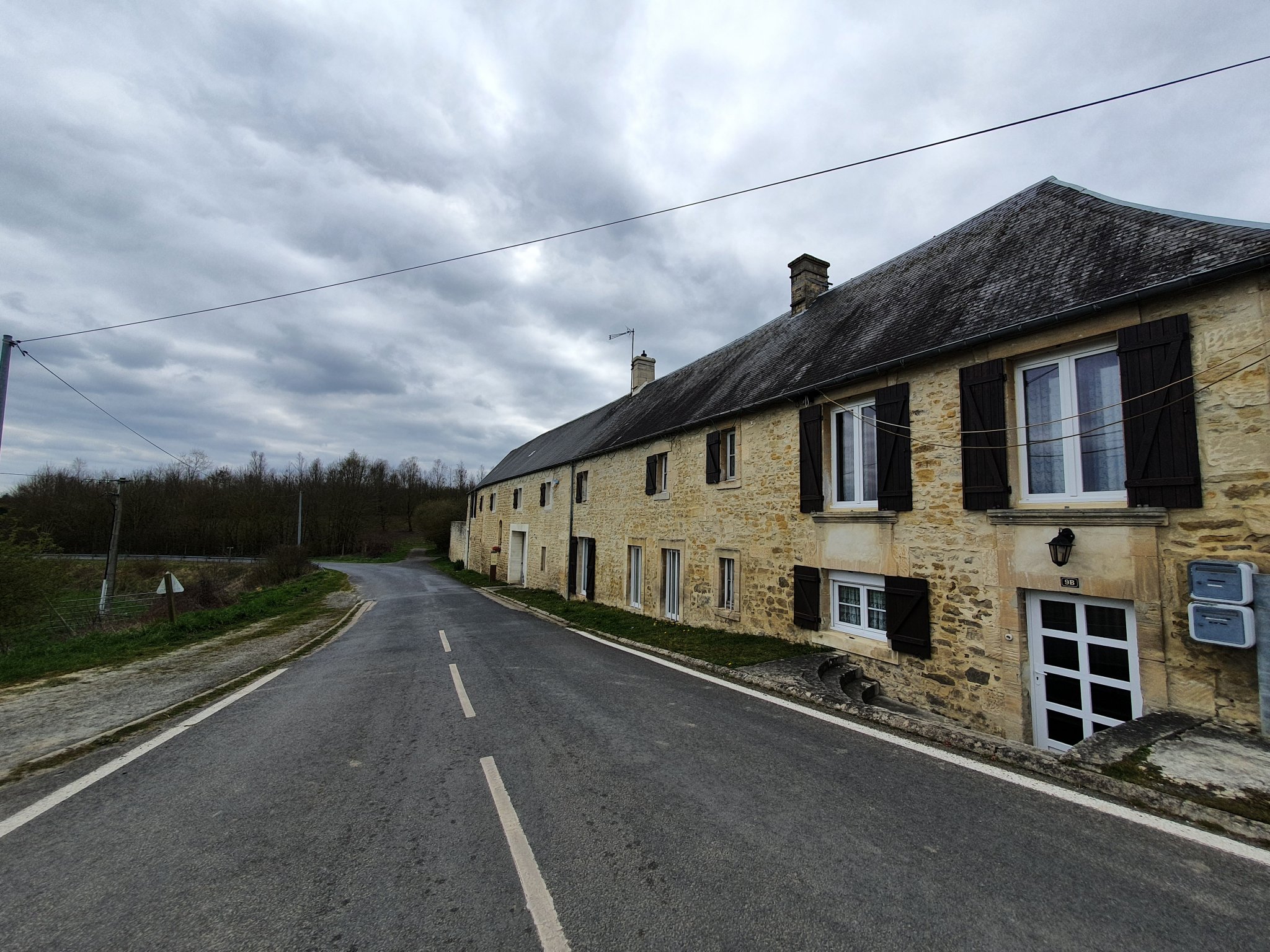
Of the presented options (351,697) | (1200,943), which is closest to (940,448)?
(1200,943)

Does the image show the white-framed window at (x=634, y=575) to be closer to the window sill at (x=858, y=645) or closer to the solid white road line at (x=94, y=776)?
the window sill at (x=858, y=645)

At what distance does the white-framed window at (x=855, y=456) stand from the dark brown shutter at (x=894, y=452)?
0.74 ft

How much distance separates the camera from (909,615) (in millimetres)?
7242

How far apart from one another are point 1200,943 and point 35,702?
1025 cm

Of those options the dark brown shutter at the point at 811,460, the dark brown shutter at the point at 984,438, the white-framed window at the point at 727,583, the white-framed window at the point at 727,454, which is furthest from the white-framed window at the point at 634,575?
the dark brown shutter at the point at 984,438

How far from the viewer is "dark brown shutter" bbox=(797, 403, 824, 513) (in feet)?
Answer: 28.9

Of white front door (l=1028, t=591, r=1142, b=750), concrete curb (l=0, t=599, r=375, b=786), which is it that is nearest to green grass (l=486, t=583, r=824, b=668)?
white front door (l=1028, t=591, r=1142, b=750)

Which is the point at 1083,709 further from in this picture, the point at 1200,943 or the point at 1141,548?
the point at 1200,943

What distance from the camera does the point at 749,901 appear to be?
2650 mm

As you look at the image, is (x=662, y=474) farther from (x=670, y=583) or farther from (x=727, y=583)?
(x=727, y=583)

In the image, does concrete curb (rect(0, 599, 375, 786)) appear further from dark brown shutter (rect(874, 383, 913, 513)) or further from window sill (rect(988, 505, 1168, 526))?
window sill (rect(988, 505, 1168, 526))

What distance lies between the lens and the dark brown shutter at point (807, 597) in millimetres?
8750

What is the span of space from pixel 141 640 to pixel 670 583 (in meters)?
10.9

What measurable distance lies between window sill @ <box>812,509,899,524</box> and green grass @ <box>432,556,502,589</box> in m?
19.2
